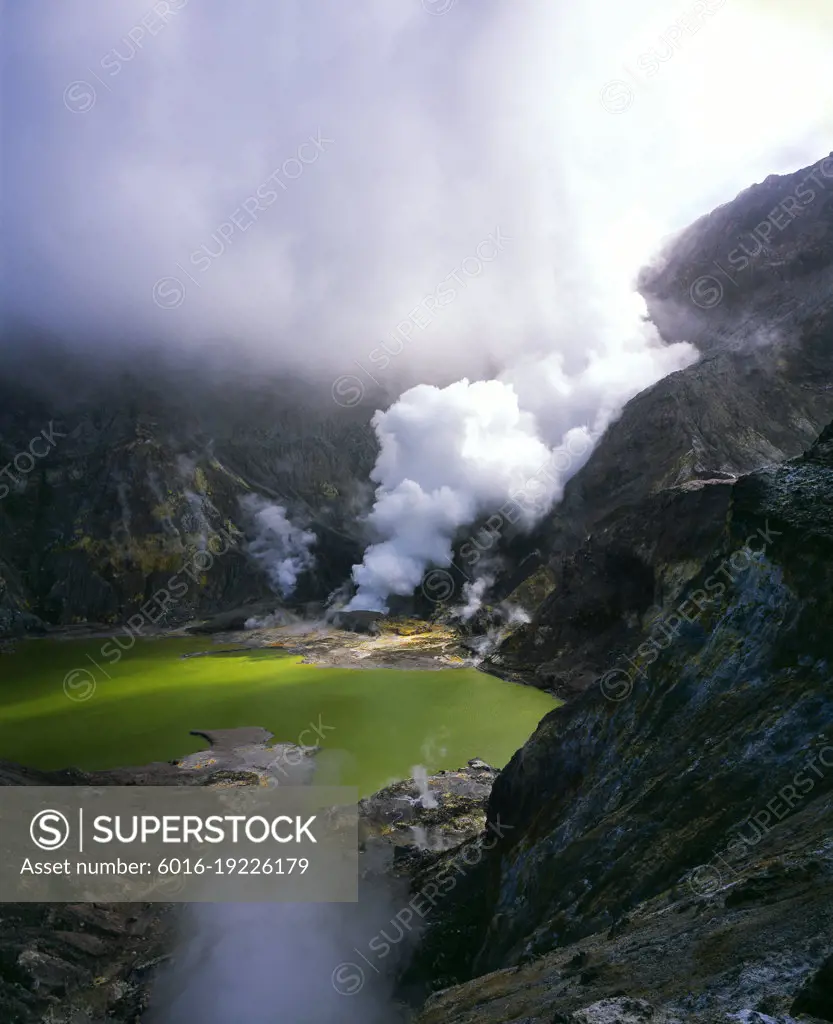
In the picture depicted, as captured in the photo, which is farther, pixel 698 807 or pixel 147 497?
pixel 147 497

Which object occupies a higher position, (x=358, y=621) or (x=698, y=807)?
(x=358, y=621)

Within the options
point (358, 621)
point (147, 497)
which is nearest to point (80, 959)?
point (358, 621)

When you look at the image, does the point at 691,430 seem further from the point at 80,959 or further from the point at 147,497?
the point at 147,497

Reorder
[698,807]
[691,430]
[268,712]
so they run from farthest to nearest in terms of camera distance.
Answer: [691,430] → [268,712] → [698,807]

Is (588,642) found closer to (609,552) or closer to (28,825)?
(609,552)

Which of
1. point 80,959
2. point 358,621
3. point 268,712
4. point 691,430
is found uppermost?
point 691,430

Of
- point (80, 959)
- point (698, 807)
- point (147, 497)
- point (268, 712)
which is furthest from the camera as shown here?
point (147, 497)

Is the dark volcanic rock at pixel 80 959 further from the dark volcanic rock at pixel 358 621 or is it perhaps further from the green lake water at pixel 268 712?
the dark volcanic rock at pixel 358 621
